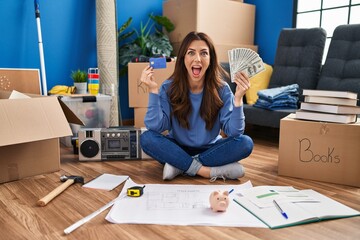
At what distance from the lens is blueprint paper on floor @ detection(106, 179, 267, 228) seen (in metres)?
1.22

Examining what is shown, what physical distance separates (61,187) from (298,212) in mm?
995

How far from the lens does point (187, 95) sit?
1.78 m

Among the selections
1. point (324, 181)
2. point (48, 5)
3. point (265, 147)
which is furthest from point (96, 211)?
point (48, 5)

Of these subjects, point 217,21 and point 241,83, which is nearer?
point 241,83

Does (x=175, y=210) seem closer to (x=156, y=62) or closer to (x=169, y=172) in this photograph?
(x=169, y=172)

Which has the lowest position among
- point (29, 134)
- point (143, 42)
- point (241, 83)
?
point (29, 134)

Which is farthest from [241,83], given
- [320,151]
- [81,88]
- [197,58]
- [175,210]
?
[81,88]

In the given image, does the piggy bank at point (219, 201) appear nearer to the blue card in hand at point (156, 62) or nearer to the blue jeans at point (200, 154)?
the blue jeans at point (200, 154)

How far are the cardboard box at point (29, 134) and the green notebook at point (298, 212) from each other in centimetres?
95

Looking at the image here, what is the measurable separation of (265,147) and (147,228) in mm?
Result: 1639

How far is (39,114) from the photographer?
1.68m

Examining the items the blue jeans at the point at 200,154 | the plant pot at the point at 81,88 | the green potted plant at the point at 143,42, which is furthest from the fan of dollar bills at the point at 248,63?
the green potted plant at the point at 143,42

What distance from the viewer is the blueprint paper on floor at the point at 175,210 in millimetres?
1219

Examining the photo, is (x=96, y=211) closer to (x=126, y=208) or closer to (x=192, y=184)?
(x=126, y=208)
